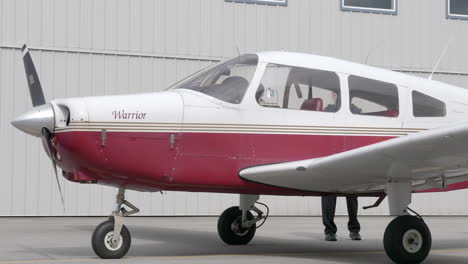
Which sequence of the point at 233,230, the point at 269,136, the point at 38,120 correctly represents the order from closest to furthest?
1. the point at 38,120
2. the point at 269,136
3. the point at 233,230

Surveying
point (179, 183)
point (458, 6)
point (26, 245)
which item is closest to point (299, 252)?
point (179, 183)

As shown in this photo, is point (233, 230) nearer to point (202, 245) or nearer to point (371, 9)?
point (202, 245)

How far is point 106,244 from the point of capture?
7.57 metres

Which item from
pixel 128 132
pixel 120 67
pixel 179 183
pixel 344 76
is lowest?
pixel 179 183

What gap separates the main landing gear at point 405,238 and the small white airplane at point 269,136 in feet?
0.03

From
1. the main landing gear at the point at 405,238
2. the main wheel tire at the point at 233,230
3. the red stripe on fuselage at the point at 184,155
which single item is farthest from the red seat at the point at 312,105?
the main wheel tire at the point at 233,230

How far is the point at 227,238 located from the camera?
9.97 metres

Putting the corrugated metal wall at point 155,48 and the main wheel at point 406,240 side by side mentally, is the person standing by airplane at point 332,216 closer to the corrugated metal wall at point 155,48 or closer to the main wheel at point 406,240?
the main wheel at point 406,240

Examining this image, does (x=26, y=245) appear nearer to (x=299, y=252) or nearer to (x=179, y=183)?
(x=179, y=183)

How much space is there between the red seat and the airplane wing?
2.46 ft

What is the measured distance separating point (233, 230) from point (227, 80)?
103 inches

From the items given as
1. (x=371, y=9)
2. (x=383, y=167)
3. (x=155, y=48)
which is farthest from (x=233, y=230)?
(x=371, y=9)

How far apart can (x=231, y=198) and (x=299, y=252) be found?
8612 millimetres

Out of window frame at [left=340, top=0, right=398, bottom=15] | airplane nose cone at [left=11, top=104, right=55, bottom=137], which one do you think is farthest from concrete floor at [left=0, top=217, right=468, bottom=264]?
window frame at [left=340, top=0, right=398, bottom=15]
